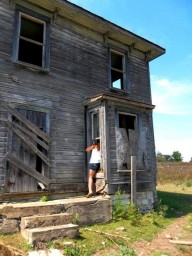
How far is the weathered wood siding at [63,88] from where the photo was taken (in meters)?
8.51

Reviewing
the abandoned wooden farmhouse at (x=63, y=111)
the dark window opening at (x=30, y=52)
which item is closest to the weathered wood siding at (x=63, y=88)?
the abandoned wooden farmhouse at (x=63, y=111)

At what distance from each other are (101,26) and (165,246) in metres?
8.82

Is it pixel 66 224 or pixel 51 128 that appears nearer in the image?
pixel 66 224

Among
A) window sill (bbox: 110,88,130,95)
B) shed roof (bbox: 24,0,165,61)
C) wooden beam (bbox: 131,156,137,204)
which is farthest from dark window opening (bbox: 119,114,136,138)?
shed roof (bbox: 24,0,165,61)

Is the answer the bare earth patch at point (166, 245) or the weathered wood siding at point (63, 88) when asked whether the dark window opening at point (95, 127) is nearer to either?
the weathered wood siding at point (63, 88)

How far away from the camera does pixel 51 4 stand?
9.50 meters

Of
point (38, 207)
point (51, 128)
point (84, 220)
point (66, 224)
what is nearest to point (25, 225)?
point (38, 207)

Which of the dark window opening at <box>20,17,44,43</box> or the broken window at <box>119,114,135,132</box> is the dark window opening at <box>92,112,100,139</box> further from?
the dark window opening at <box>20,17,44,43</box>

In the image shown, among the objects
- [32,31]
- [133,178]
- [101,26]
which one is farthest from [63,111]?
[101,26]

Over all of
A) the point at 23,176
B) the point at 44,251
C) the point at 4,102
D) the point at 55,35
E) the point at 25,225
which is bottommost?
the point at 44,251

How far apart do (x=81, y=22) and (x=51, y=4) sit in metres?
1.52

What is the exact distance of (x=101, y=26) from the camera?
1091 centimetres

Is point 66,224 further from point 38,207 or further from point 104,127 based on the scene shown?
point 104,127

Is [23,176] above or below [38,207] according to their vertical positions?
above
